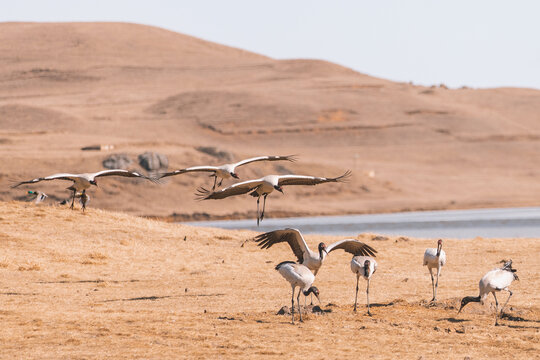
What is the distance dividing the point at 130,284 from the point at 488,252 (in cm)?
1199

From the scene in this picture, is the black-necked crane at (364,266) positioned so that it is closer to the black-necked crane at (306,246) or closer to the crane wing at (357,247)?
the black-necked crane at (306,246)

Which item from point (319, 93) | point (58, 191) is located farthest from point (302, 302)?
point (319, 93)

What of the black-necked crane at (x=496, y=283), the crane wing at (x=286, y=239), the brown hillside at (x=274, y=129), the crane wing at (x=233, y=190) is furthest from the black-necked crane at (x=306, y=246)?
the brown hillside at (x=274, y=129)

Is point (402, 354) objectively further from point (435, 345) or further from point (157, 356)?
point (157, 356)

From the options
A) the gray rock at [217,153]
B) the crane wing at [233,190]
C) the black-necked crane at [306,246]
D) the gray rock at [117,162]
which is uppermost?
the gray rock at [217,153]

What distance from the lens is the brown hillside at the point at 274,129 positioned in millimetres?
85938

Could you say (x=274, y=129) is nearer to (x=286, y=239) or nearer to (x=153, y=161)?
(x=153, y=161)

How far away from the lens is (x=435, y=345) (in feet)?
45.3

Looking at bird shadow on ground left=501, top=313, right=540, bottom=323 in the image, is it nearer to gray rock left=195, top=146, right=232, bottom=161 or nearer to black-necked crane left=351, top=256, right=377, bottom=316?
black-necked crane left=351, top=256, right=377, bottom=316

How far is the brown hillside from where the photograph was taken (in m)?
85.9

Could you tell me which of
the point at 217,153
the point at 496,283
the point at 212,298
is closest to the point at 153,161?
the point at 217,153

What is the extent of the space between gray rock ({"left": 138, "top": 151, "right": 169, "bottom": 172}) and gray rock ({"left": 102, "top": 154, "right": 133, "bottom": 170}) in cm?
128

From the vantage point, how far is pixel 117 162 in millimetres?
82312

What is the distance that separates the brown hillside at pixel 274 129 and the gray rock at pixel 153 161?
4.66 feet
